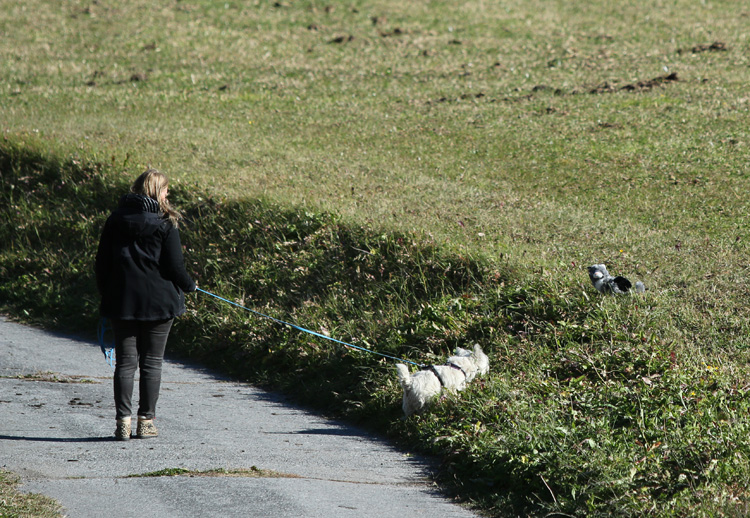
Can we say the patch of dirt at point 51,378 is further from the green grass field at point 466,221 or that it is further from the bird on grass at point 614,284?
the bird on grass at point 614,284

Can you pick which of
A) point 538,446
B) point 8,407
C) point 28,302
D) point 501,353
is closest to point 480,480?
point 538,446

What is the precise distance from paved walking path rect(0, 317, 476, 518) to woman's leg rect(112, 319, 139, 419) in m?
0.26

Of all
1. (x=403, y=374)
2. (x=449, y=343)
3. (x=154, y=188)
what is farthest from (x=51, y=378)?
(x=449, y=343)

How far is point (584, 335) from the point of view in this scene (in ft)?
21.9

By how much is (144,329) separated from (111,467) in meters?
1.07

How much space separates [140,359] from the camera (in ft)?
19.4

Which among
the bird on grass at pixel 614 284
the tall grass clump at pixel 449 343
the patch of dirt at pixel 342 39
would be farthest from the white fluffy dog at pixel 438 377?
the patch of dirt at pixel 342 39

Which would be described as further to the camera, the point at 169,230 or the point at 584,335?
the point at 584,335

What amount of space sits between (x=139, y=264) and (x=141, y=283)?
0.46 ft

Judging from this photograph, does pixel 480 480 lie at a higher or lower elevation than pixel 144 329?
lower

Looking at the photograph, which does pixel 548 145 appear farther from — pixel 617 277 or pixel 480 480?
pixel 480 480

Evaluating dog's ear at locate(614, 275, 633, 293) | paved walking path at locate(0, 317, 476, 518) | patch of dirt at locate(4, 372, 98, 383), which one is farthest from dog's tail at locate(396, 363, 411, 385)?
patch of dirt at locate(4, 372, 98, 383)

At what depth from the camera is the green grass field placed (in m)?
5.43

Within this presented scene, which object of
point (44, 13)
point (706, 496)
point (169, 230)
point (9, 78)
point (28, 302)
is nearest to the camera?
point (706, 496)
